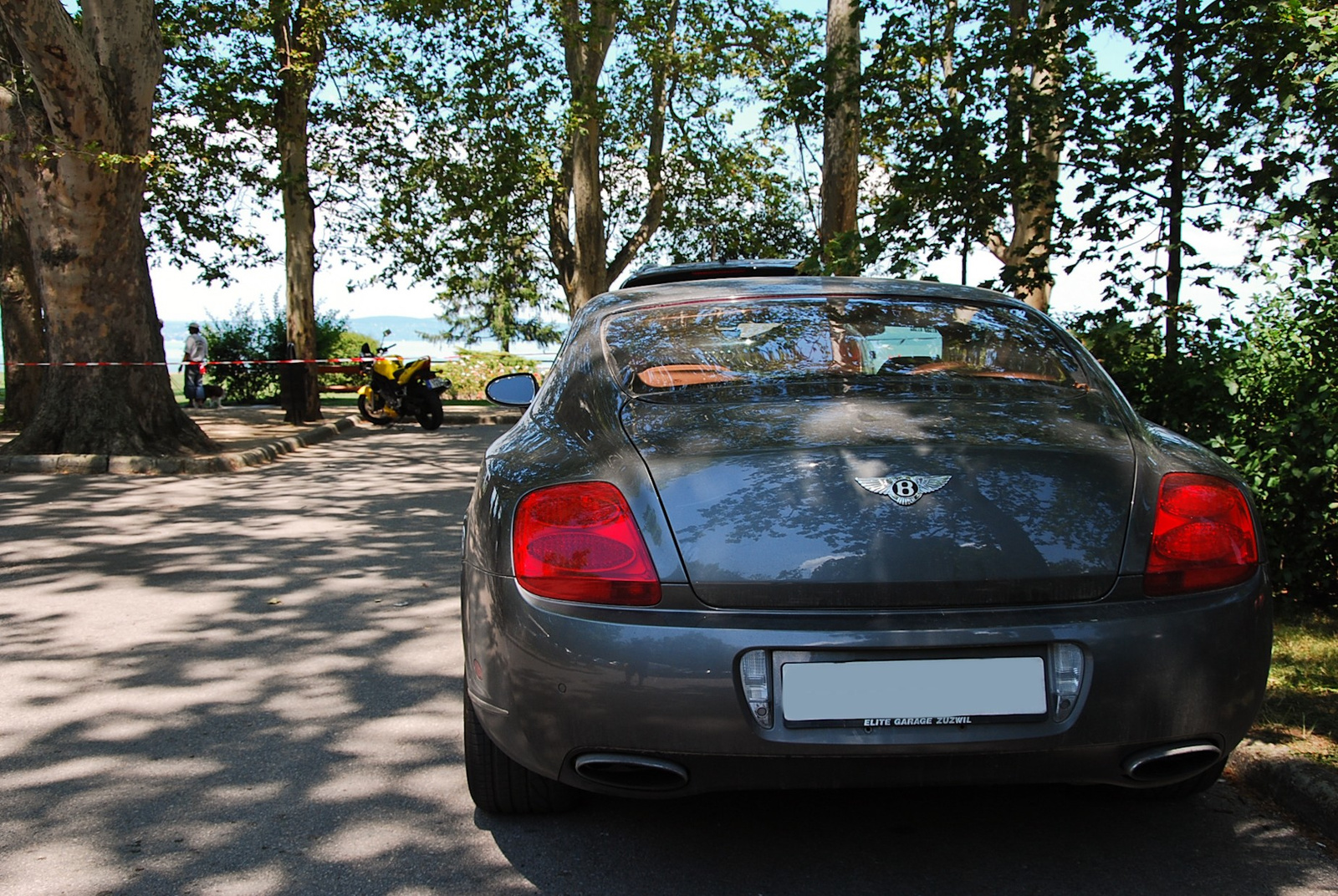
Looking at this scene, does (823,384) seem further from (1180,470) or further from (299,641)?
(299,641)

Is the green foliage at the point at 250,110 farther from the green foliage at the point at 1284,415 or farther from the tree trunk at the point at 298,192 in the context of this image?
the green foliage at the point at 1284,415

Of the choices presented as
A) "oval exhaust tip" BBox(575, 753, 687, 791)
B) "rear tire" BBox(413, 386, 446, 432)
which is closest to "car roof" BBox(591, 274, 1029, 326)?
"oval exhaust tip" BBox(575, 753, 687, 791)

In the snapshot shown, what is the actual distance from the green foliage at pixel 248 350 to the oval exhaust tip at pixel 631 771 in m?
26.1

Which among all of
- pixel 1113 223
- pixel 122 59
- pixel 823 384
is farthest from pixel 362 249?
pixel 823 384

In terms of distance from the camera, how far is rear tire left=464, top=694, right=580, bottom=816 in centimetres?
317

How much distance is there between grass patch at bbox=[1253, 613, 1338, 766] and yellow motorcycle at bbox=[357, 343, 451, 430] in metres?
15.3

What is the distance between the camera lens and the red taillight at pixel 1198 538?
8.78 feet

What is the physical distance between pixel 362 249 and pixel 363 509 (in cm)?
1669

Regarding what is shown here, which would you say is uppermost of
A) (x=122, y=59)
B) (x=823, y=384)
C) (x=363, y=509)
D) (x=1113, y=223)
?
(x=122, y=59)

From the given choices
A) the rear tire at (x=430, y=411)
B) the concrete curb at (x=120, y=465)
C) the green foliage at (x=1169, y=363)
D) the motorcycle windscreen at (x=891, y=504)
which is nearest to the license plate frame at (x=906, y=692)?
the motorcycle windscreen at (x=891, y=504)

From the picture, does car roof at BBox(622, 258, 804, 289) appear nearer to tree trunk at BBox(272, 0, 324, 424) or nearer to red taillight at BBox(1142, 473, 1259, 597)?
red taillight at BBox(1142, 473, 1259, 597)

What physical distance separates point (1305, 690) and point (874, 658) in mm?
2344

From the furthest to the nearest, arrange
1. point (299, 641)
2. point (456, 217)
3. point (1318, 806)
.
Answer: point (456, 217)
point (299, 641)
point (1318, 806)

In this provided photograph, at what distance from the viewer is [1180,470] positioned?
2.83m
